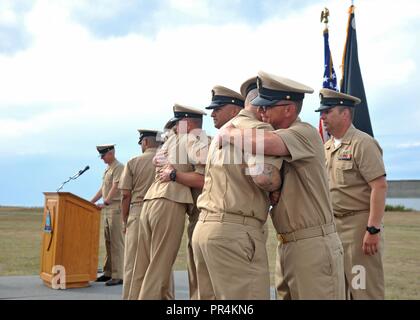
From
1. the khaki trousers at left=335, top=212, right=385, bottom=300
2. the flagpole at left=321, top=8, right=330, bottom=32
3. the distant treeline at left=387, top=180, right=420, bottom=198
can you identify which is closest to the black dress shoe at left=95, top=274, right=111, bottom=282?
the khaki trousers at left=335, top=212, right=385, bottom=300

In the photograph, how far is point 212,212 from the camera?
9.31ft

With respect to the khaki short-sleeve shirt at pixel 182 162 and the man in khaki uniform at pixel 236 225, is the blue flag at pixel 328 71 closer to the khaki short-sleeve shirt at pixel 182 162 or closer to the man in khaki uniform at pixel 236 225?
the khaki short-sleeve shirt at pixel 182 162

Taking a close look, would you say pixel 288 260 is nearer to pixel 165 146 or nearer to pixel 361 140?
pixel 361 140

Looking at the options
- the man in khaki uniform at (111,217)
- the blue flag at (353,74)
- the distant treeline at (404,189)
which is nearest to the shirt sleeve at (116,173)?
the man in khaki uniform at (111,217)

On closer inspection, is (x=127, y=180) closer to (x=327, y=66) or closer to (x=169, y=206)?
(x=169, y=206)

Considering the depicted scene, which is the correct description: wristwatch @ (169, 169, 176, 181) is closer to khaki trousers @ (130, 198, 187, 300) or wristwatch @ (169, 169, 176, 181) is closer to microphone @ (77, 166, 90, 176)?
khaki trousers @ (130, 198, 187, 300)

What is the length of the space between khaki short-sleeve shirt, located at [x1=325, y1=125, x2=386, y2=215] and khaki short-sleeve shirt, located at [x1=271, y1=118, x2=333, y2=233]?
1.09 metres

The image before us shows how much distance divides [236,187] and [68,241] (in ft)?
14.2

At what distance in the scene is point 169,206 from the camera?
444 cm

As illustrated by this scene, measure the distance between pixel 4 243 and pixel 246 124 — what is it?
1157 cm

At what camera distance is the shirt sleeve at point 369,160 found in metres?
3.79

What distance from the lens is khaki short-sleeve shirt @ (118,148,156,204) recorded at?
18.7 ft
